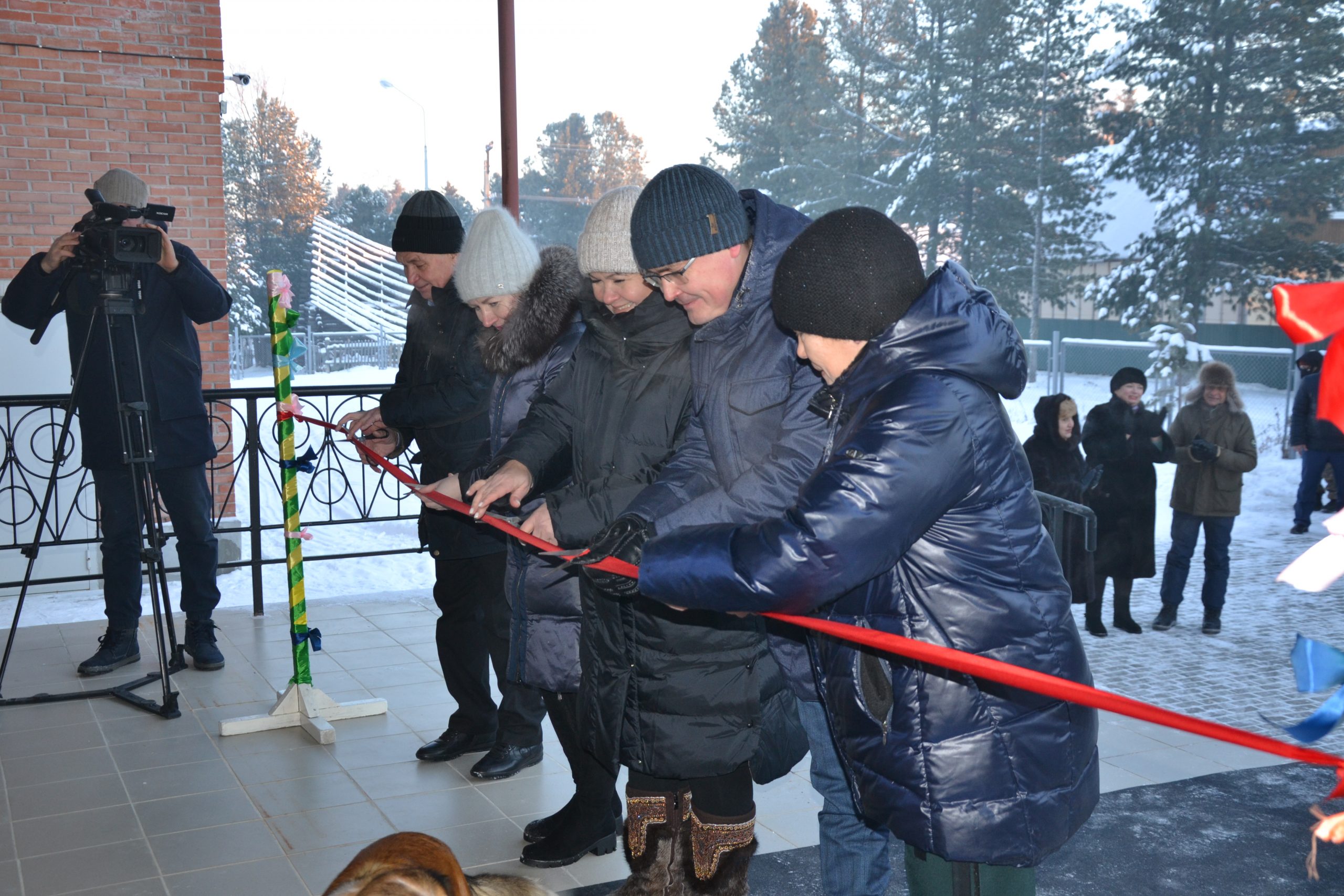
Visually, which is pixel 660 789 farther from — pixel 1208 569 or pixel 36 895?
pixel 1208 569

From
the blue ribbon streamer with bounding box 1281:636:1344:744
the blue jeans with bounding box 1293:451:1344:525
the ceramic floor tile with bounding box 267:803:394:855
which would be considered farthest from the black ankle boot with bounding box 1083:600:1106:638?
the blue ribbon streamer with bounding box 1281:636:1344:744

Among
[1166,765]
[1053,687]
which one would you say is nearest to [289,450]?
[1053,687]

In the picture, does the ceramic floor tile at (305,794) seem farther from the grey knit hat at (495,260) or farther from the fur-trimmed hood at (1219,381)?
the fur-trimmed hood at (1219,381)

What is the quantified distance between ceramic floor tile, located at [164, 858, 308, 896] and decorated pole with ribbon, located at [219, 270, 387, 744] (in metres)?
1.02

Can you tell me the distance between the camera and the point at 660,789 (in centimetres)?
272

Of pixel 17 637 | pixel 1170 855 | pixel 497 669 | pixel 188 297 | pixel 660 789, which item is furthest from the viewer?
pixel 17 637

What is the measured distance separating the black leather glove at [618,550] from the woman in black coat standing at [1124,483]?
15.5ft

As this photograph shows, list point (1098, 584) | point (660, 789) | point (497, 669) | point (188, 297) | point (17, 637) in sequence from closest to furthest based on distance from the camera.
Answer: point (660, 789) < point (497, 669) < point (188, 297) < point (17, 637) < point (1098, 584)

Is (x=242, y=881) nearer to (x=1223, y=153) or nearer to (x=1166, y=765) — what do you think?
(x=1166, y=765)

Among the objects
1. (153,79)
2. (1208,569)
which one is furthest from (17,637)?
(1208,569)

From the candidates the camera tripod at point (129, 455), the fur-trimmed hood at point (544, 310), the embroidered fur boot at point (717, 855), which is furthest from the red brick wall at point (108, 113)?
the embroidered fur boot at point (717, 855)

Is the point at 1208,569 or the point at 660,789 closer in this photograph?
the point at 660,789

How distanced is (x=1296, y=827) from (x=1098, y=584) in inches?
114

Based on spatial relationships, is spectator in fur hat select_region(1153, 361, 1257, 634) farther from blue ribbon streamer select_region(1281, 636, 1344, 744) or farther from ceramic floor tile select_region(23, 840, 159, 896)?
blue ribbon streamer select_region(1281, 636, 1344, 744)
